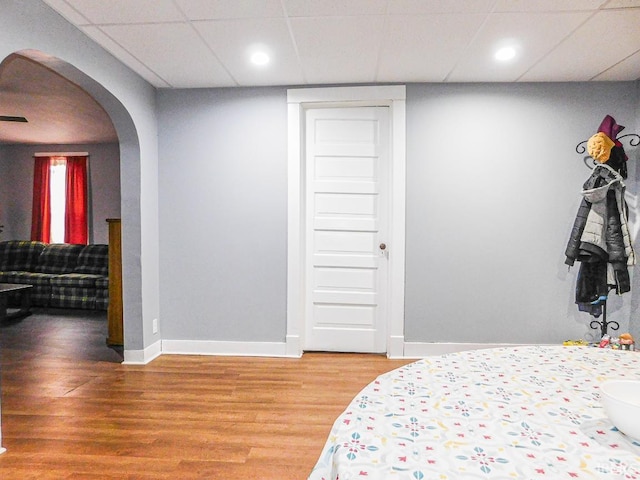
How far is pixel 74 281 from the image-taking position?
17.4 feet

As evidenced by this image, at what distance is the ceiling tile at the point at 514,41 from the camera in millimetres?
2312

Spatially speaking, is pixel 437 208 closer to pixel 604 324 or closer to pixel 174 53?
pixel 604 324

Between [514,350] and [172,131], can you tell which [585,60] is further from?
[172,131]

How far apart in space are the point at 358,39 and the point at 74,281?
484cm

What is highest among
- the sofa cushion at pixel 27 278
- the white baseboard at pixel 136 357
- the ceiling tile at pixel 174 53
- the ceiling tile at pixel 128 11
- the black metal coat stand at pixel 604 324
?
the ceiling tile at pixel 174 53

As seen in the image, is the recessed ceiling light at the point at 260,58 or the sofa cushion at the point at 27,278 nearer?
the recessed ceiling light at the point at 260,58

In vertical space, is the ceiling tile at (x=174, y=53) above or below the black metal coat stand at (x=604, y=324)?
above

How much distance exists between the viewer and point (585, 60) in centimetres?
286

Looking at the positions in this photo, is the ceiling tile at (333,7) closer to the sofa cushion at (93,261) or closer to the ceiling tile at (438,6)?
the ceiling tile at (438,6)

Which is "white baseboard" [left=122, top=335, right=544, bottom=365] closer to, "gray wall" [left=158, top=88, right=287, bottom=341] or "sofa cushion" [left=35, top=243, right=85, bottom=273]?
"gray wall" [left=158, top=88, right=287, bottom=341]

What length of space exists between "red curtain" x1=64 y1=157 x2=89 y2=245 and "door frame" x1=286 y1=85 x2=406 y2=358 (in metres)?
4.48

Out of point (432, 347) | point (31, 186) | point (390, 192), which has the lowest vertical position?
point (432, 347)

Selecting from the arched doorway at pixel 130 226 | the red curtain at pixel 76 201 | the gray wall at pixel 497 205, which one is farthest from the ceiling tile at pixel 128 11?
the red curtain at pixel 76 201

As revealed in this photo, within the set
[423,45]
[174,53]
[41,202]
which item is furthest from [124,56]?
[41,202]
